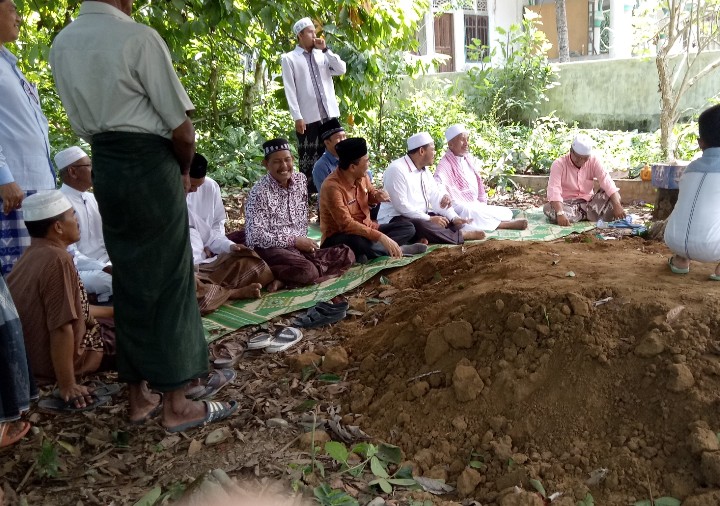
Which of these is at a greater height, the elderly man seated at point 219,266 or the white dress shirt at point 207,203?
the white dress shirt at point 207,203

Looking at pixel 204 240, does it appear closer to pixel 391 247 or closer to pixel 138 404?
pixel 391 247

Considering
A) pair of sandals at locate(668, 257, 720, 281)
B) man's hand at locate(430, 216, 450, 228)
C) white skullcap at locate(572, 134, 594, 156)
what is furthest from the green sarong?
white skullcap at locate(572, 134, 594, 156)

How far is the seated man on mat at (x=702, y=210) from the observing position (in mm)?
3303

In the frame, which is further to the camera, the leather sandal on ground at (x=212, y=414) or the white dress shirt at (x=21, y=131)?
the white dress shirt at (x=21, y=131)

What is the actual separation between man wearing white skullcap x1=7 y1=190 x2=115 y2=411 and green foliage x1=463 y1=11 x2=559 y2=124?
924 cm

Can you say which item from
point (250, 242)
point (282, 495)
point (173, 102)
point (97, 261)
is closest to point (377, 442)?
point (282, 495)

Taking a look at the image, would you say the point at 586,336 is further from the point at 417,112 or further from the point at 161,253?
the point at 417,112

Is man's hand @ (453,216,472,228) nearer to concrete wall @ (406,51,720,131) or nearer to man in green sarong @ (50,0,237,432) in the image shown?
man in green sarong @ (50,0,237,432)

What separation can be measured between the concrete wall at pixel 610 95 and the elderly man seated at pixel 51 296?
1013 cm

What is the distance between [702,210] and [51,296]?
3391 millimetres

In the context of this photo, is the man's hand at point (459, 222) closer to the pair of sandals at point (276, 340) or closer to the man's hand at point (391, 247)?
the man's hand at point (391, 247)

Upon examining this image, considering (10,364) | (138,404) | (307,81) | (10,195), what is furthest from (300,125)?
(10,364)

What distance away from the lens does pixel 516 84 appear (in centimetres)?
1136

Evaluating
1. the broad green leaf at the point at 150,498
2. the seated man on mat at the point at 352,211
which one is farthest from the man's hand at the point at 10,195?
the seated man on mat at the point at 352,211
